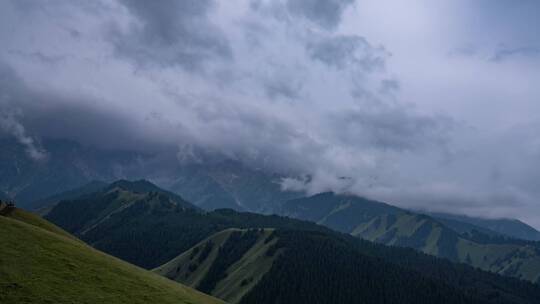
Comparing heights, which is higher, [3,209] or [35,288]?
[3,209]

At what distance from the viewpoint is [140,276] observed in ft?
254

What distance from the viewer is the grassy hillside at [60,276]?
53.9 m

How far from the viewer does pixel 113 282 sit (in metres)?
66.6

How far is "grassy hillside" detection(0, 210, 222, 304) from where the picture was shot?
53.9m

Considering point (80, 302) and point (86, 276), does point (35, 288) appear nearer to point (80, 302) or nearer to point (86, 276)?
point (80, 302)

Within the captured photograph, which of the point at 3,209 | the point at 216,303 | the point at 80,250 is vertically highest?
the point at 3,209

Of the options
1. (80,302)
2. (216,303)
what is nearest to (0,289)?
(80,302)

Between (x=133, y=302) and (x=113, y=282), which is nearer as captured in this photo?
(x=133, y=302)

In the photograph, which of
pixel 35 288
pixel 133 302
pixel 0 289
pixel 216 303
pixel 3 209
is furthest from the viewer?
pixel 3 209

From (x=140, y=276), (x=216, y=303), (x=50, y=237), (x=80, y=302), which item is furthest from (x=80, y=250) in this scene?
(x=216, y=303)

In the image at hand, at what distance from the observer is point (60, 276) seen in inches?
2389

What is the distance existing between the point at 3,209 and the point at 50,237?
31.1 m

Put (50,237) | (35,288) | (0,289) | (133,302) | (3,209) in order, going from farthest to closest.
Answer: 1. (3,209)
2. (50,237)
3. (133,302)
4. (35,288)
5. (0,289)

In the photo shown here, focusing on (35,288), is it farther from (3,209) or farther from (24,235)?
(3,209)
